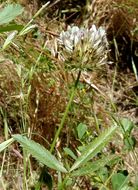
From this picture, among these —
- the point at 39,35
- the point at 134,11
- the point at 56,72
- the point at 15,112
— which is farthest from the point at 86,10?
the point at 15,112

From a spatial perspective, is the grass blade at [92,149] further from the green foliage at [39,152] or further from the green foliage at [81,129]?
the green foliage at [81,129]

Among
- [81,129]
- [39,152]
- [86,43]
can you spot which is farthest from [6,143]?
[81,129]

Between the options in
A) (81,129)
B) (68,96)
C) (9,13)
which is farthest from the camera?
(68,96)

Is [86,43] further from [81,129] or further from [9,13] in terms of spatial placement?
[81,129]

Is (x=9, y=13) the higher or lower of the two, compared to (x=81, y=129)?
higher

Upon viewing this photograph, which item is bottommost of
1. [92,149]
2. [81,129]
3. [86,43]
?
[81,129]

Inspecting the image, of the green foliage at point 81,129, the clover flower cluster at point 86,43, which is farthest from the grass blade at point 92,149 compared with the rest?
the green foliage at point 81,129

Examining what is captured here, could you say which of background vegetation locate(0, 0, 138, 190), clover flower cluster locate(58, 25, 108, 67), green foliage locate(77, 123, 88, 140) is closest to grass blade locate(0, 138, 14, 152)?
background vegetation locate(0, 0, 138, 190)

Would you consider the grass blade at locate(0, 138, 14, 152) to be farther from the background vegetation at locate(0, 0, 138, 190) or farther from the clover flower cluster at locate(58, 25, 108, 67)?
the clover flower cluster at locate(58, 25, 108, 67)
